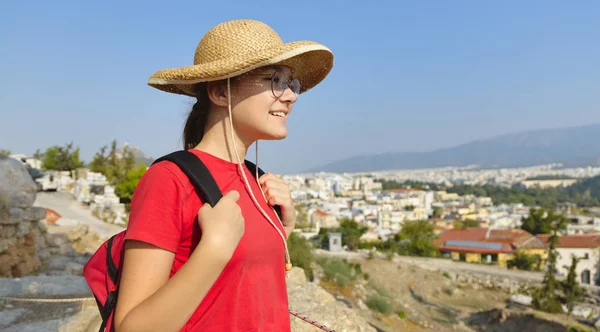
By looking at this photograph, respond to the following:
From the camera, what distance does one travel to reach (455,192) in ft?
376

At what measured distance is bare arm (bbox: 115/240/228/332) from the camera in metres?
1.07

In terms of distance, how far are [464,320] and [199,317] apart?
21.0m

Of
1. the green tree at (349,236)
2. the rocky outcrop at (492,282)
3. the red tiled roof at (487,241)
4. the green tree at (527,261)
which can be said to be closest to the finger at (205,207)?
the rocky outcrop at (492,282)

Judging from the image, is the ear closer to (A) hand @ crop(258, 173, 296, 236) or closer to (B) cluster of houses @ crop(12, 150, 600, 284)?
(A) hand @ crop(258, 173, 296, 236)

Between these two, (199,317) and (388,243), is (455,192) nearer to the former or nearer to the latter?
(388,243)

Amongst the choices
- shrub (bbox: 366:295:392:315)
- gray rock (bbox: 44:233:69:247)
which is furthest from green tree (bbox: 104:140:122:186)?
gray rock (bbox: 44:233:69:247)

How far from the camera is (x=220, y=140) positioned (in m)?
1.40

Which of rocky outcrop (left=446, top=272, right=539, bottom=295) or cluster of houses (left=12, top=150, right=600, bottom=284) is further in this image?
rocky outcrop (left=446, top=272, right=539, bottom=295)

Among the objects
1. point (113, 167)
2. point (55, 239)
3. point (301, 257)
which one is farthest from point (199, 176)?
point (113, 167)

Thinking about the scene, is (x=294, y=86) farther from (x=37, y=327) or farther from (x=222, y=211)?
(x=37, y=327)

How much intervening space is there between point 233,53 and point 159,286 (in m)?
0.62

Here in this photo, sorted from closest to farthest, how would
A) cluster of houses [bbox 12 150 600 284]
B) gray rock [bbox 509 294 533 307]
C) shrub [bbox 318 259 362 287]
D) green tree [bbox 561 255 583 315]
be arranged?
cluster of houses [bbox 12 150 600 284] < shrub [bbox 318 259 362 287] < green tree [bbox 561 255 583 315] < gray rock [bbox 509 294 533 307]

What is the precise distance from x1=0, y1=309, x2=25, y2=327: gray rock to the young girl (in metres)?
2.17

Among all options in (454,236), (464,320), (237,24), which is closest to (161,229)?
(237,24)
